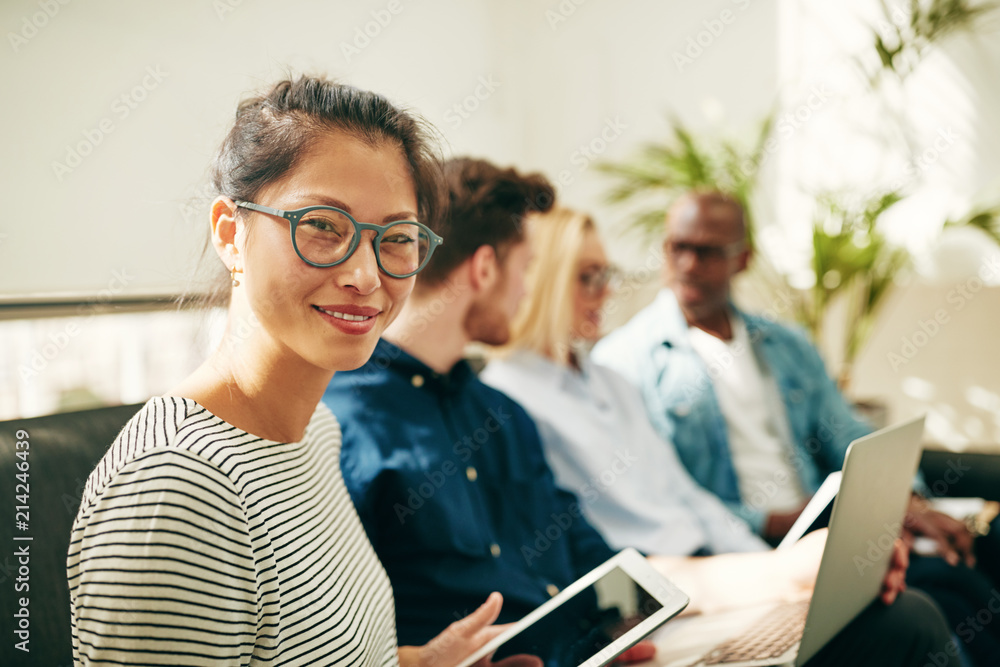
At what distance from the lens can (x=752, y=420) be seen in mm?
2029

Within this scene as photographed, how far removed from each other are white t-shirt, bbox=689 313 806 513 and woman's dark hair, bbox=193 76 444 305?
59.1 inches

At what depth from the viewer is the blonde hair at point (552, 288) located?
1.71 m

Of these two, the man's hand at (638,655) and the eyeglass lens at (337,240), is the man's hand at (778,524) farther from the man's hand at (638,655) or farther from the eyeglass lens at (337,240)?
the eyeglass lens at (337,240)

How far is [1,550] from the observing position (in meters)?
0.80

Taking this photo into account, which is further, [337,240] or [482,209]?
[482,209]

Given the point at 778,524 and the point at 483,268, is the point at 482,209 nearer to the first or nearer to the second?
the point at 483,268

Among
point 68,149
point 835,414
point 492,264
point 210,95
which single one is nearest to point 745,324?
point 835,414

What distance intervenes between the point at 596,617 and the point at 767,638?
0.30 m

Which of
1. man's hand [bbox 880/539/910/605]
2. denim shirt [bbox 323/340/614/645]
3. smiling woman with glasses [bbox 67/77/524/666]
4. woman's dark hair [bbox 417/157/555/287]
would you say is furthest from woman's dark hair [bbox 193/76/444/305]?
man's hand [bbox 880/539/910/605]

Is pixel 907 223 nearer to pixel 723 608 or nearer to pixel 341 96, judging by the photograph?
pixel 723 608

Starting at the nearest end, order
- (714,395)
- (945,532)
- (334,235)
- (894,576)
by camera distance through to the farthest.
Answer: (334,235)
(894,576)
(945,532)
(714,395)

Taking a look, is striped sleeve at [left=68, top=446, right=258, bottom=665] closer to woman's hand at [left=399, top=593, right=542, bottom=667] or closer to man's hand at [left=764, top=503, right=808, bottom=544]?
woman's hand at [left=399, top=593, right=542, bottom=667]

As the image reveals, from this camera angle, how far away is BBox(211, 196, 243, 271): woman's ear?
0.71 meters

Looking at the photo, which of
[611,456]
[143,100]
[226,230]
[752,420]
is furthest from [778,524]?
[143,100]
